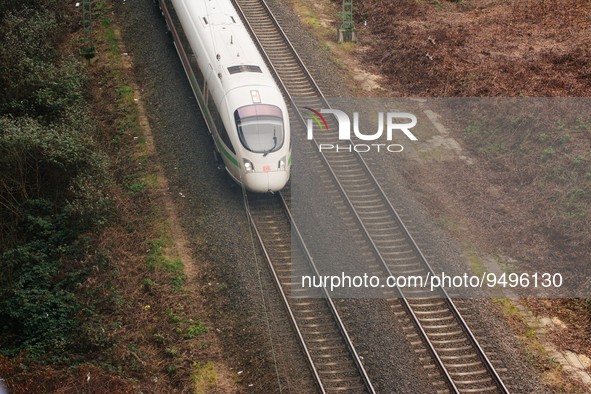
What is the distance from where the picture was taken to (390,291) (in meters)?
13.7

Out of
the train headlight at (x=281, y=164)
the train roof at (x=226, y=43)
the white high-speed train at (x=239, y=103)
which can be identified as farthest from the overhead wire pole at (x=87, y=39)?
the train headlight at (x=281, y=164)

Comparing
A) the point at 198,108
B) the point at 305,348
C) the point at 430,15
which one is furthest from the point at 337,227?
the point at 430,15

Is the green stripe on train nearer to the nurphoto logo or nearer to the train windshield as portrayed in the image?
the train windshield

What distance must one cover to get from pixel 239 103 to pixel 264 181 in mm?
2523

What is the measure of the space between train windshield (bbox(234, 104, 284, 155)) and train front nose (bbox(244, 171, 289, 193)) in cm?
68

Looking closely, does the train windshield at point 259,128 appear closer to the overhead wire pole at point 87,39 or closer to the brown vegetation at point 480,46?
the brown vegetation at point 480,46

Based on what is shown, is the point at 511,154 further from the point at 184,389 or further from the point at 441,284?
the point at 184,389

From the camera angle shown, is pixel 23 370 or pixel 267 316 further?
pixel 267 316

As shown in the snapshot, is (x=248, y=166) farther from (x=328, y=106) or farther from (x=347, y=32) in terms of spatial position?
(x=347, y=32)

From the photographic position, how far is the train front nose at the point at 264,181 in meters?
15.4

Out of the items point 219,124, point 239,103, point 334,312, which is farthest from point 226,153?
point 334,312

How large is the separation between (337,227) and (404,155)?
15.9 feet

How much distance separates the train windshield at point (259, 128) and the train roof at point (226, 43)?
3.92 feet

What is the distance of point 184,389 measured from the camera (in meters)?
11.5
